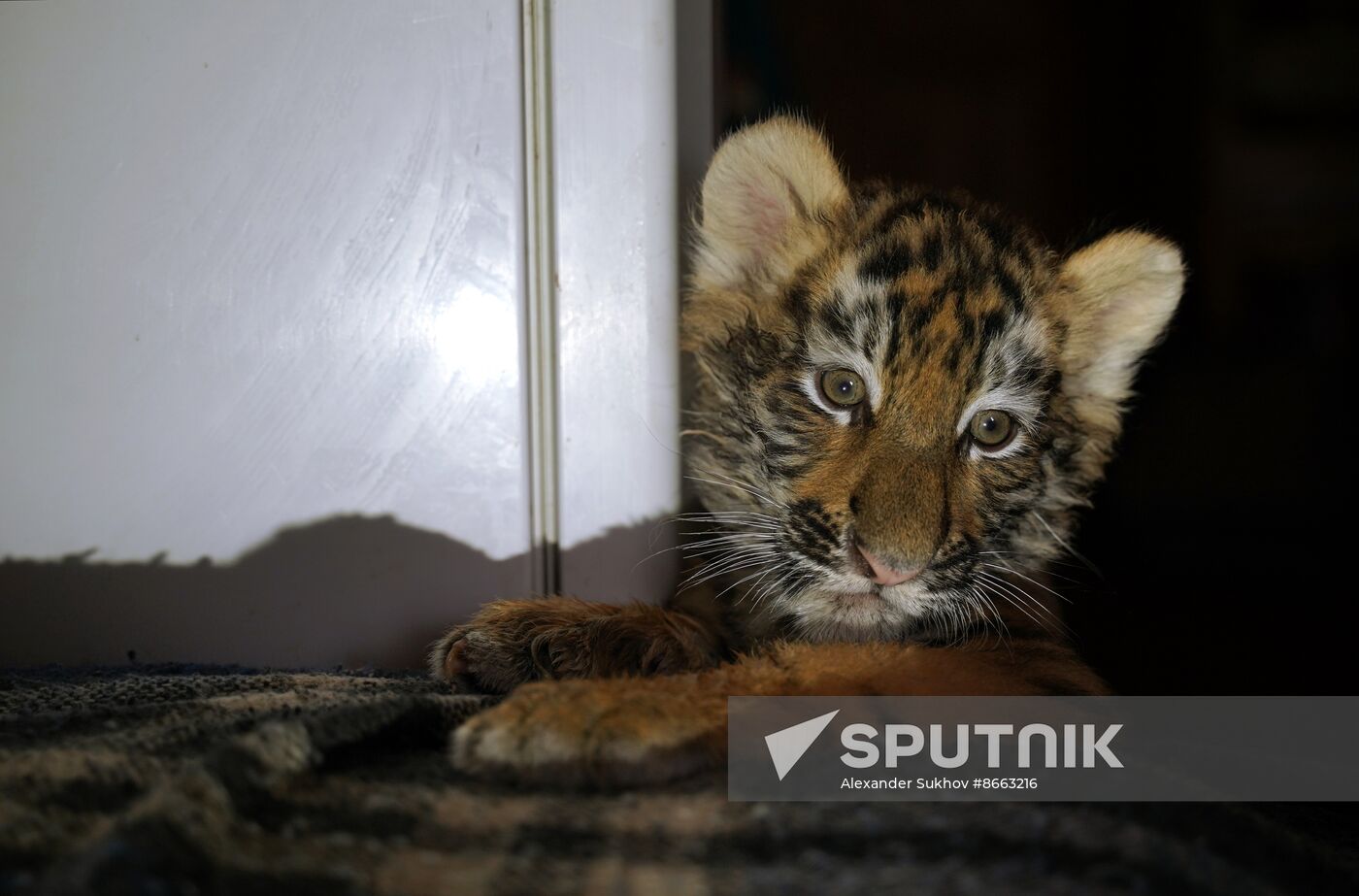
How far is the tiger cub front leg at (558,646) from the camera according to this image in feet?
4.16

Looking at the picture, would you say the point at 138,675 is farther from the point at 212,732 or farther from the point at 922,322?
the point at 922,322

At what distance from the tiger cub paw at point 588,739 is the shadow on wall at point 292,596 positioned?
0.67 meters

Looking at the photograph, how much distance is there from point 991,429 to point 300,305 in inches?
44.2

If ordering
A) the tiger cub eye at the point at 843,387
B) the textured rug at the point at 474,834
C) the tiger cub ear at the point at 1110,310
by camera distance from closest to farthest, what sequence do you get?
the textured rug at the point at 474,834 → the tiger cub eye at the point at 843,387 → the tiger cub ear at the point at 1110,310

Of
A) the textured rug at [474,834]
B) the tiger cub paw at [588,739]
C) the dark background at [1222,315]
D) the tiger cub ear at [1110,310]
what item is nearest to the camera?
the textured rug at [474,834]

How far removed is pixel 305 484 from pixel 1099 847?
1.28m

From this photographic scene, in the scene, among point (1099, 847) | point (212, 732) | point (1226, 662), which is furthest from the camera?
point (1226, 662)

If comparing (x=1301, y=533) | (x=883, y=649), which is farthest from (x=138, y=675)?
(x=1301, y=533)

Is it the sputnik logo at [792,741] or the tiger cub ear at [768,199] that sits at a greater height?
the tiger cub ear at [768,199]

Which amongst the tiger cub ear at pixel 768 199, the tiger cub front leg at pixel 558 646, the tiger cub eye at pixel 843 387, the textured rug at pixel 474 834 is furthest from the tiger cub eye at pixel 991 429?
the textured rug at pixel 474 834

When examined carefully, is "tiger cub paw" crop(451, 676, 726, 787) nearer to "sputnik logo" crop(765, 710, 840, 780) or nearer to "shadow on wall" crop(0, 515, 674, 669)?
"sputnik logo" crop(765, 710, 840, 780)

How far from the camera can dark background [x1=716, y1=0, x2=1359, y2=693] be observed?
2.00 m

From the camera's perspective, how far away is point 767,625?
151 cm

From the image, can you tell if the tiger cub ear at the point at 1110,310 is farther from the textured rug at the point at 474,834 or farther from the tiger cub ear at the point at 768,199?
the textured rug at the point at 474,834
